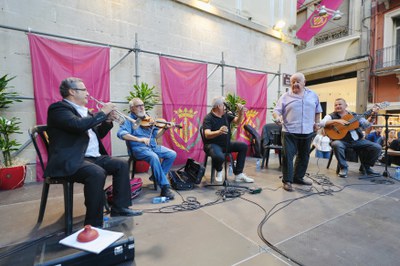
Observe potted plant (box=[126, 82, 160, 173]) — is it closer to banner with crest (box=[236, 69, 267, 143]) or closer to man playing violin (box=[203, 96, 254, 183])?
man playing violin (box=[203, 96, 254, 183])

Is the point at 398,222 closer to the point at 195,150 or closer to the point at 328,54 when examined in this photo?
the point at 195,150

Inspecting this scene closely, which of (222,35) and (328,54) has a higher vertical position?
(328,54)

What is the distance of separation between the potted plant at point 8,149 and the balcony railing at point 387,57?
35.6 ft

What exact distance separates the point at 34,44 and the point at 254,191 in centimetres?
355

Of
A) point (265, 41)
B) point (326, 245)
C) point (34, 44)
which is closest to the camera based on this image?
point (326, 245)

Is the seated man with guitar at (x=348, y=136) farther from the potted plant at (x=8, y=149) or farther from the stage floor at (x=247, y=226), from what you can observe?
the potted plant at (x=8, y=149)

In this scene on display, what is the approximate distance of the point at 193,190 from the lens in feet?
8.86

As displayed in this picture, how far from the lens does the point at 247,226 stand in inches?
69.1

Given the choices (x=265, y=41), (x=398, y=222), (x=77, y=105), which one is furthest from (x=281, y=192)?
(x=265, y=41)

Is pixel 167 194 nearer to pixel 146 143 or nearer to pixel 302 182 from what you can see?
pixel 146 143

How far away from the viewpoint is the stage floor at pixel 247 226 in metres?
1.36

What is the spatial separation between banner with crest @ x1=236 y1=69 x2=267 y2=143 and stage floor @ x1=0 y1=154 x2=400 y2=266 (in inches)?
112

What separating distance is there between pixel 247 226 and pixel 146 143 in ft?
4.67

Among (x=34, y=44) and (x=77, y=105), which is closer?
(x=77, y=105)
